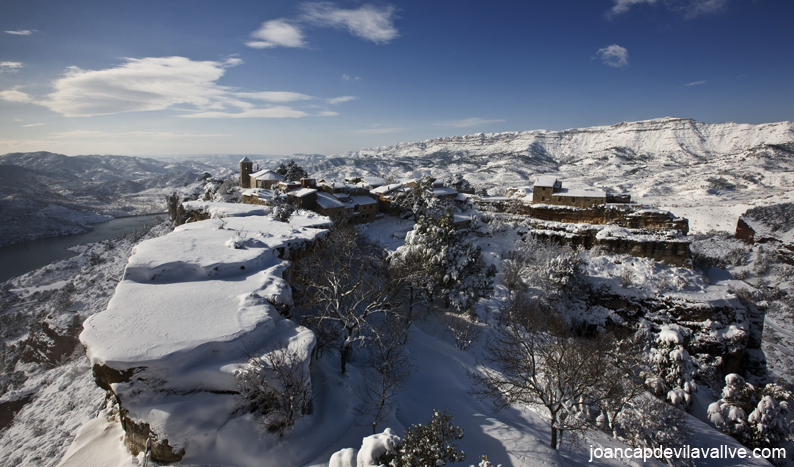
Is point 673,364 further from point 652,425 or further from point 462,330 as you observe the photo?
point 462,330

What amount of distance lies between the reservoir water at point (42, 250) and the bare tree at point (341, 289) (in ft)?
203

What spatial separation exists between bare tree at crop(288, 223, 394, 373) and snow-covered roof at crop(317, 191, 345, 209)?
496 inches

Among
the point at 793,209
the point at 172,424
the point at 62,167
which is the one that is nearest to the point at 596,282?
the point at 172,424

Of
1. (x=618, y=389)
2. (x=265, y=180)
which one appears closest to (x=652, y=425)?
(x=618, y=389)

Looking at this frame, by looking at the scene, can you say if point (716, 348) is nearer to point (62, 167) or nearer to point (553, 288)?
point (553, 288)

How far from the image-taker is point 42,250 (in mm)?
61281

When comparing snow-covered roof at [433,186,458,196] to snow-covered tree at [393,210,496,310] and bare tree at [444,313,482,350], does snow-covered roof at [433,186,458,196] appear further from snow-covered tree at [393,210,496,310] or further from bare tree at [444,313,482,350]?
bare tree at [444,313,482,350]

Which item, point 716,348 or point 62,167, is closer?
point 716,348

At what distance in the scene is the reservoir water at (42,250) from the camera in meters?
52.2

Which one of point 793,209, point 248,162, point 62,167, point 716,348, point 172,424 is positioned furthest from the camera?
point 62,167

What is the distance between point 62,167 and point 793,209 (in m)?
283

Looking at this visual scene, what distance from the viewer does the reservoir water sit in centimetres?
5221

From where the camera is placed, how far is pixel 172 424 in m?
7.17

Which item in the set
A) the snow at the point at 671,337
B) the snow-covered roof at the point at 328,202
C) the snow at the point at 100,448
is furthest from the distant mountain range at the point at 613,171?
the snow at the point at 100,448
